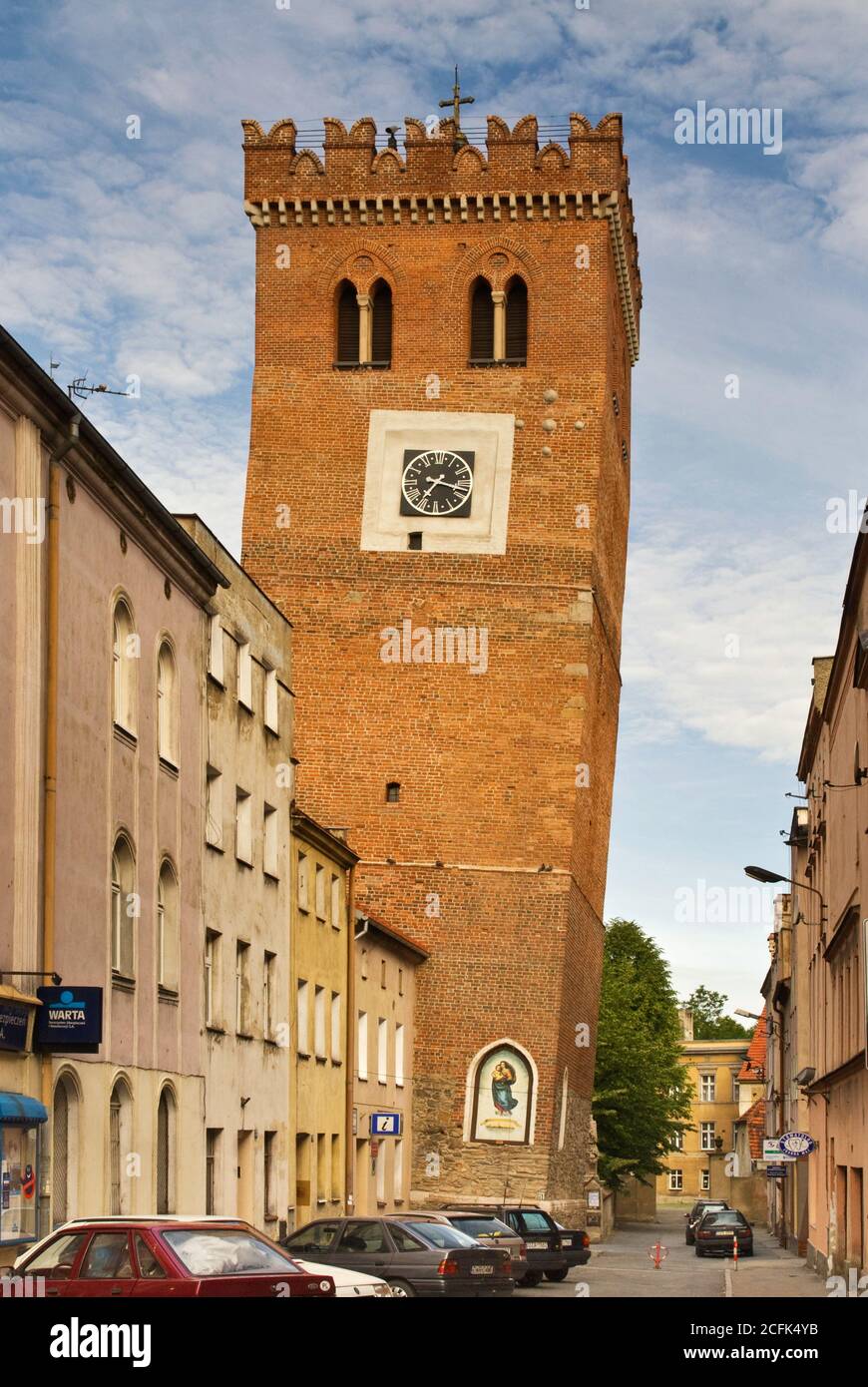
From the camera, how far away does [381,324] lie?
55.7 m

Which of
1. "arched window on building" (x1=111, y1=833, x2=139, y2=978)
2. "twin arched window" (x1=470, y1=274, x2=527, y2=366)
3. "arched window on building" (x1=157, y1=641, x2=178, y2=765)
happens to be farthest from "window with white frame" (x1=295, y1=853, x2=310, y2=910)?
"twin arched window" (x1=470, y1=274, x2=527, y2=366)

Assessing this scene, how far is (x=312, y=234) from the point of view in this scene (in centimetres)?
5631

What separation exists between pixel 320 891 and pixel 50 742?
18.2 meters

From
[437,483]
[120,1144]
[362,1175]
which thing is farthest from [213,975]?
[437,483]

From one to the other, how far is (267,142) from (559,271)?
30.3ft

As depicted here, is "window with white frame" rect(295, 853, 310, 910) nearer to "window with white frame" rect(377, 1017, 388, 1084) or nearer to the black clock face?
"window with white frame" rect(377, 1017, 388, 1084)

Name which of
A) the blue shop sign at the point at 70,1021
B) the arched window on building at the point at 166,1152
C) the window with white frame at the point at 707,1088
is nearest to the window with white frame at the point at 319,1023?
the arched window on building at the point at 166,1152

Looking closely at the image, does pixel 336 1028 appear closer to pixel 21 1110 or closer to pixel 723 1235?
pixel 723 1235

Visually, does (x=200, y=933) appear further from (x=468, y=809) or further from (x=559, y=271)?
(x=559, y=271)

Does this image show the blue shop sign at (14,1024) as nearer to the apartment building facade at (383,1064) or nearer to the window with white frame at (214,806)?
the window with white frame at (214,806)

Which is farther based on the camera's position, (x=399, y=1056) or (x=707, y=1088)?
(x=707, y=1088)

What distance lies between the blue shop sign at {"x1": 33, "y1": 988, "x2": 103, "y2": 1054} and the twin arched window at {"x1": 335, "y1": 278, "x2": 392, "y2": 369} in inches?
1381

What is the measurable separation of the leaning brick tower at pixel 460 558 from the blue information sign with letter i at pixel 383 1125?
7492mm
